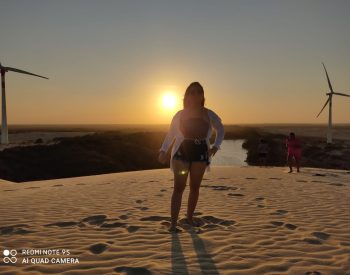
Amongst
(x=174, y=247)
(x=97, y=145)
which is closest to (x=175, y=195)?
(x=174, y=247)

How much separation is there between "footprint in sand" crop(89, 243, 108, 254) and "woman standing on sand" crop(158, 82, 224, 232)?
1323 mm

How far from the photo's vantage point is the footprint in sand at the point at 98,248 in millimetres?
5332

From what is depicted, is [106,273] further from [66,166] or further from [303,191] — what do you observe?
[66,166]

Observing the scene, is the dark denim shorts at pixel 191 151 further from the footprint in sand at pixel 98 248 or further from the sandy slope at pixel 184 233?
the footprint in sand at pixel 98 248

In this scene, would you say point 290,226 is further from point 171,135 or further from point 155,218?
point 171,135

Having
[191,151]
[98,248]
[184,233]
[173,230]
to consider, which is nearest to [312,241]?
[184,233]

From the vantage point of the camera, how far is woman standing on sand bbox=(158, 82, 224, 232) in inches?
244

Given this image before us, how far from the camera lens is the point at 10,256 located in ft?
16.6

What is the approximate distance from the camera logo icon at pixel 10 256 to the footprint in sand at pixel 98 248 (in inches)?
42.4

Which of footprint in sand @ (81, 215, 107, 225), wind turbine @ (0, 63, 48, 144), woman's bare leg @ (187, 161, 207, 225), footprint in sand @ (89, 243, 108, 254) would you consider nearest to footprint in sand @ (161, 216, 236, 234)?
woman's bare leg @ (187, 161, 207, 225)

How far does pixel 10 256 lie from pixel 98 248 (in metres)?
1.25

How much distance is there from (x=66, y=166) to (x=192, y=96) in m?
28.8

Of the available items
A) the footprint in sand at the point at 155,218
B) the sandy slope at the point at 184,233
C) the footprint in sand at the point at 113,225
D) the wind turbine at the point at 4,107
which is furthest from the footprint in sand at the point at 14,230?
the wind turbine at the point at 4,107

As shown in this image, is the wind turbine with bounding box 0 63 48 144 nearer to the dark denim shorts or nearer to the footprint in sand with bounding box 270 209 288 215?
the footprint in sand with bounding box 270 209 288 215
